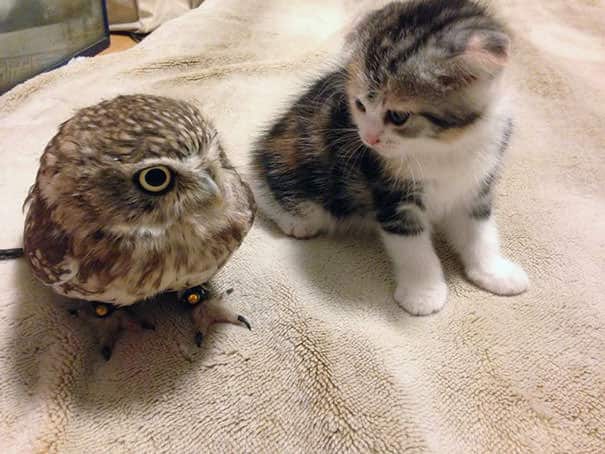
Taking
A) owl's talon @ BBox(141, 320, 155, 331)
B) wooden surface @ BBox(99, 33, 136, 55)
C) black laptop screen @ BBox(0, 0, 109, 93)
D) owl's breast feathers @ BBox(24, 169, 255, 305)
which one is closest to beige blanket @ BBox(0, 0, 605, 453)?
owl's talon @ BBox(141, 320, 155, 331)

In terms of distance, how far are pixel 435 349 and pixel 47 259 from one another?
0.75m

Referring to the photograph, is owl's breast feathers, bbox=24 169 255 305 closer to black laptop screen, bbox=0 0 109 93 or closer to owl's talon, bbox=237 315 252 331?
owl's talon, bbox=237 315 252 331

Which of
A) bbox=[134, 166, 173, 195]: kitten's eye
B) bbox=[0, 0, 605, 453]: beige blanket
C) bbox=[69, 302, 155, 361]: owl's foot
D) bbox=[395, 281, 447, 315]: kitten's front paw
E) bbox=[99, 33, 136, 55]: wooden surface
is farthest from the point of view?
bbox=[99, 33, 136, 55]: wooden surface

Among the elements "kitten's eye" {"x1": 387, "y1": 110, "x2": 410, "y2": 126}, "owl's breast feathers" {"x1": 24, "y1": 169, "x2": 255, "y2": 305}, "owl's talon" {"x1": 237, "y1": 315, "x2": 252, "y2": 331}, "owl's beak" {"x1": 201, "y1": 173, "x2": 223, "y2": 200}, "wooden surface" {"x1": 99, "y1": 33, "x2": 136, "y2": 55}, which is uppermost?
"kitten's eye" {"x1": 387, "y1": 110, "x2": 410, "y2": 126}

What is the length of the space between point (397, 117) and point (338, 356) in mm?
480

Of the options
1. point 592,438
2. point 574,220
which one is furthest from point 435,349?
point 574,220

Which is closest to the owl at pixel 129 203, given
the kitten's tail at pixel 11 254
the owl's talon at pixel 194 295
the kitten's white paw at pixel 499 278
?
the owl's talon at pixel 194 295

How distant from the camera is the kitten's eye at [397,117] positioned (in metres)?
0.89

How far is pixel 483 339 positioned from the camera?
1.02m

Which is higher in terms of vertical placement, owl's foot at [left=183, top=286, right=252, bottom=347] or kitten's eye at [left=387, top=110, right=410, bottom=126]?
kitten's eye at [left=387, top=110, right=410, bottom=126]

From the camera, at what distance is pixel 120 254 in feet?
2.49

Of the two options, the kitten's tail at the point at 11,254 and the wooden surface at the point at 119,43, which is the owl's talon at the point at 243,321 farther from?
the wooden surface at the point at 119,43

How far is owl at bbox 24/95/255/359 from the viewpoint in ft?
2.34

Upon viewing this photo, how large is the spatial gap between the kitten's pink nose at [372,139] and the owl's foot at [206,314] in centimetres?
45
